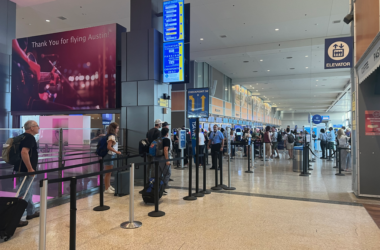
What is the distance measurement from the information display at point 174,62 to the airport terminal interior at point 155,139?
31 mm

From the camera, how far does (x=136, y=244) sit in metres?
3.34

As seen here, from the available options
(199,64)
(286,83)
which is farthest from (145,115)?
(286,83)

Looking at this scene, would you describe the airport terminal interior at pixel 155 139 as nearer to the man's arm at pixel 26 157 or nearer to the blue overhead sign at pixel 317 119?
the man's arm at pixel 26 157

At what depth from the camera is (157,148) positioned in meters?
5.93

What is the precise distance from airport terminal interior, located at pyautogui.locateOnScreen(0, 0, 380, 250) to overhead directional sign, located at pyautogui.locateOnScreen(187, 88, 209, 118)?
2.3 inches

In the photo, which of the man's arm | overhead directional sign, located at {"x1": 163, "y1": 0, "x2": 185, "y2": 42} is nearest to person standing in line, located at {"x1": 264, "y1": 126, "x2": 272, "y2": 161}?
overhead directional sign, located at {"x1": 163, "y1": 0, "x2": 185, "y2": 42}

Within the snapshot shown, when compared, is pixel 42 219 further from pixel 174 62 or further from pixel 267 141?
pixel 267 141

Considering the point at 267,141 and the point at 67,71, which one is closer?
the point at 67,71

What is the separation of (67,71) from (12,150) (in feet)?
18.2

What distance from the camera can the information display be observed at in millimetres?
7543

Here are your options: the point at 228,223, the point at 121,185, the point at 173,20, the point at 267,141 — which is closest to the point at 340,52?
the point at 173,20

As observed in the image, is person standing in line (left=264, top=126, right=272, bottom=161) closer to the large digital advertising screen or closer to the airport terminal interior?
the airport terminal interior

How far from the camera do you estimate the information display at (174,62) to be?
754 centimetres

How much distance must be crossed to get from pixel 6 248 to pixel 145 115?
484 centimetres
